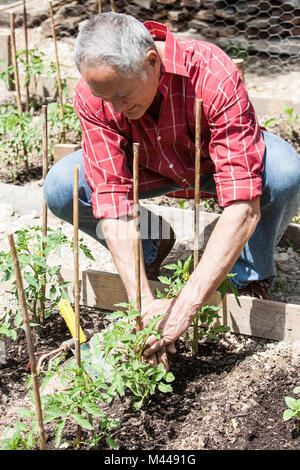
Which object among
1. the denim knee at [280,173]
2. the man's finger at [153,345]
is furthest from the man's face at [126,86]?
the man's finger at [153,345]

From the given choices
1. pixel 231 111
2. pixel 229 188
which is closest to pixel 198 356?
pixel 229 188

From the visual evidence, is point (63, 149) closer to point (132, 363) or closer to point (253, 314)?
point (253, 314)

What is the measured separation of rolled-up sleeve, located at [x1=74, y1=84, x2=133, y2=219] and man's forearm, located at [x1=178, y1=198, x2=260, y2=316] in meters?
0.34

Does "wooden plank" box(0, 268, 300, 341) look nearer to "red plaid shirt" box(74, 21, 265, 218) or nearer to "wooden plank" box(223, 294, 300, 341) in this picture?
"wooden plank" box(223, 294, 300, 341)

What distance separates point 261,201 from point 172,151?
14.7 inches

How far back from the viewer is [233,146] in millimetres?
2047

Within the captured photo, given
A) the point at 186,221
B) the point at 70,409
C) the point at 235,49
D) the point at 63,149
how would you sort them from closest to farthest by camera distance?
the point at 70,409 → the point at 186,221 → the point at 63,149 → the point at 235,49

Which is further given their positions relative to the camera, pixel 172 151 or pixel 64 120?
pixel 64 120

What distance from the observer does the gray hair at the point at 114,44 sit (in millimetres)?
1875

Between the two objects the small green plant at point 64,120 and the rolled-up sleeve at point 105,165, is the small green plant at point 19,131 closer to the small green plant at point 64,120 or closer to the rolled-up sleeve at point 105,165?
the small green plant at point 64,120

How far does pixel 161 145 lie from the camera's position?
2330 mm

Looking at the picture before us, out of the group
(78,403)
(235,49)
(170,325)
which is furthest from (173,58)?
(235,49)

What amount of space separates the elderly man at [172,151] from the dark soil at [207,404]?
0.21 m
